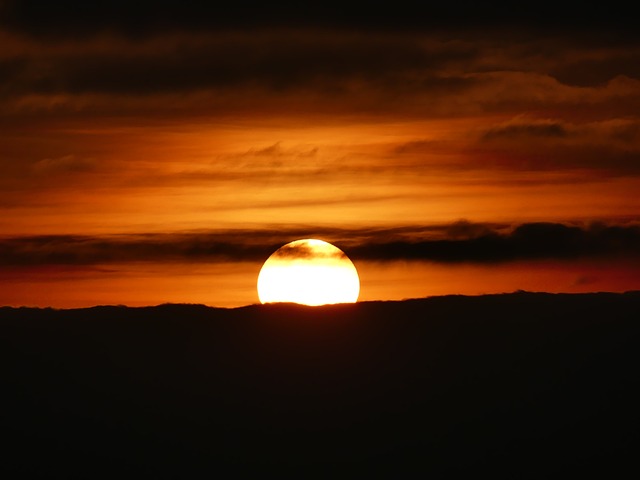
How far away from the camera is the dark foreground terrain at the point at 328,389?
56.6 meters

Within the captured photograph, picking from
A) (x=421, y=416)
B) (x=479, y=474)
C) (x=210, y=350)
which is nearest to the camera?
(x=479, y=474)

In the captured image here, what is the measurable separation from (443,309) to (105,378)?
51.7 feet

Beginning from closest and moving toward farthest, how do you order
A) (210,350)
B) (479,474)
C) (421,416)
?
1. (479,474)
2. (421,416)
3. (210,350)

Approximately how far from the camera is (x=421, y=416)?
59.2m

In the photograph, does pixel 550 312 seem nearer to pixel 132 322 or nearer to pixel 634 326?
pixel 634 326

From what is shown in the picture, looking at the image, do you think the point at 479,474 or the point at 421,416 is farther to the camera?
the point at 421,416

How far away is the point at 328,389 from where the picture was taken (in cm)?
6069

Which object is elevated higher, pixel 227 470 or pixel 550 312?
pixel 550 312

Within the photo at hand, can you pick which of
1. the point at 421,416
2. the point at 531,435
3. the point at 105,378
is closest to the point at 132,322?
the point at 105,378

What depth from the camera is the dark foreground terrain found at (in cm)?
5656

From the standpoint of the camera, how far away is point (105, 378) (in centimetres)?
6172

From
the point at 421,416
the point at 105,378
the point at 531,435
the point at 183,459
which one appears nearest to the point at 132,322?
the point at 105,378

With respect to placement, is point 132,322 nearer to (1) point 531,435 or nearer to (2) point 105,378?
(2) point 105,378

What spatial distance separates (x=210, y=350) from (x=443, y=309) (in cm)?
1093
